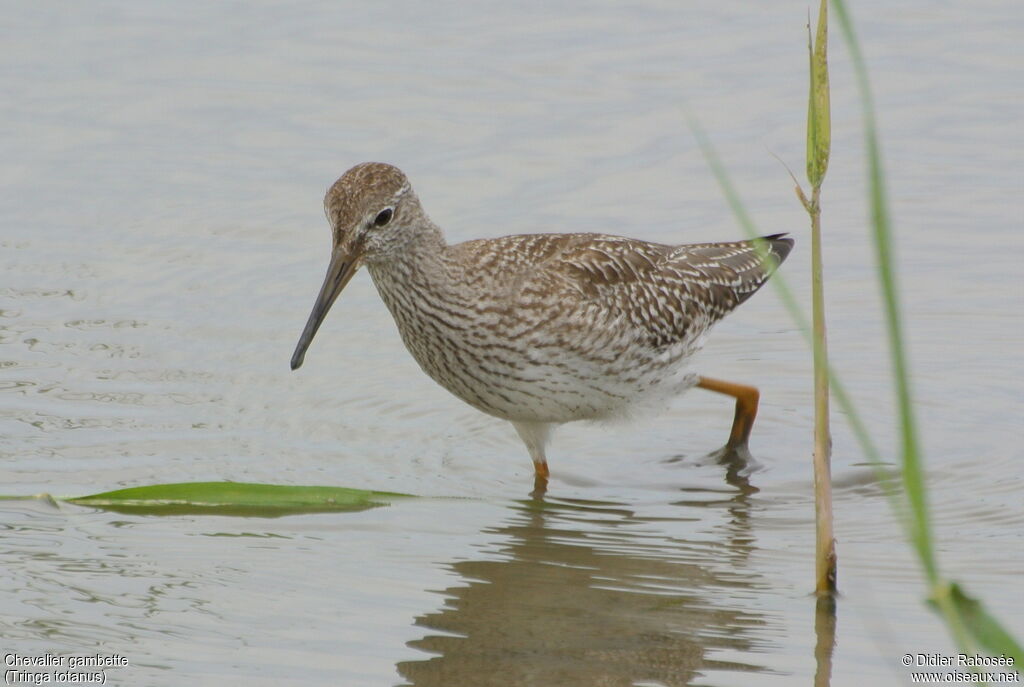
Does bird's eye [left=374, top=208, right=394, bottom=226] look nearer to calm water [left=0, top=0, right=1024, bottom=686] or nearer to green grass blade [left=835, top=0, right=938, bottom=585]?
calm water [left=0, top=0, right=1024, bottom=686]

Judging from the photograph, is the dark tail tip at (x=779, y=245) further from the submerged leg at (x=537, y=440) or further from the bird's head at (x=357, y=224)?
the bird's head at (x=357, y=224)

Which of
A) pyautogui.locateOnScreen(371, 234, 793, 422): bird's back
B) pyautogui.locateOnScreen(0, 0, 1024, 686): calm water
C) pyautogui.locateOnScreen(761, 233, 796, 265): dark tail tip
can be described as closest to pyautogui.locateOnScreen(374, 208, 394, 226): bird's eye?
pyautogui.locateOnScreen(371, 234, 793, 422): bird's back

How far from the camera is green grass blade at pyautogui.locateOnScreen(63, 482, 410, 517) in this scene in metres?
6.12

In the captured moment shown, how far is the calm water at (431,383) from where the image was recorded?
6.21 meters

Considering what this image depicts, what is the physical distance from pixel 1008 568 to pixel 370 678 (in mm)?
2924

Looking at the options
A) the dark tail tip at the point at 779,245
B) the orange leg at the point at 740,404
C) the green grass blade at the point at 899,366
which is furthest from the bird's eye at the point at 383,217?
the green grass blade at the point at 899,366

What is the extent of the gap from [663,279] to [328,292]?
8.48 feet

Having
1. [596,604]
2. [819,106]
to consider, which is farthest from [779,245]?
[819,106]

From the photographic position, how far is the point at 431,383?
390 inches

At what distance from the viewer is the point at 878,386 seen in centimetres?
970

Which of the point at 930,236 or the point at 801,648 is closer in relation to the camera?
the point at 801,648

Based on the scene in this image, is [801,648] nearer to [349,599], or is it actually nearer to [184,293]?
[349,599]

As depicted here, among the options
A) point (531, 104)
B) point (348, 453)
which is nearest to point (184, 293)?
point (348, 453)

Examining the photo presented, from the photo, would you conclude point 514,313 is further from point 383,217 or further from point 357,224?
point 357,224
